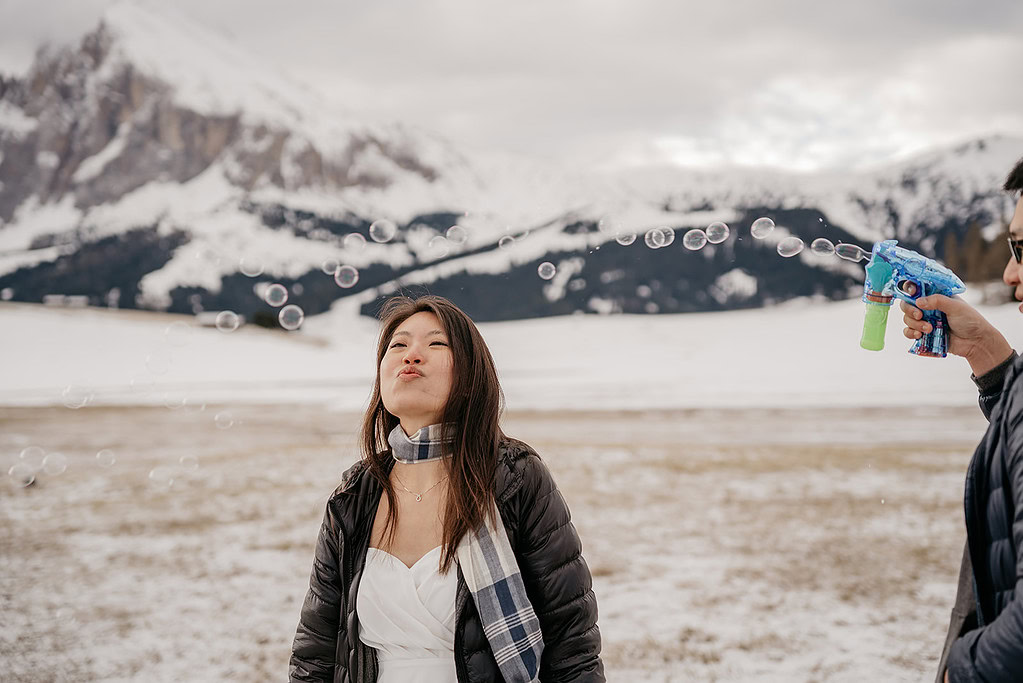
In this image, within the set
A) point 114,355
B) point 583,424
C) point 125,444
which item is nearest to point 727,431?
point 583,424

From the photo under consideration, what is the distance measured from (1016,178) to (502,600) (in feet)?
5.78

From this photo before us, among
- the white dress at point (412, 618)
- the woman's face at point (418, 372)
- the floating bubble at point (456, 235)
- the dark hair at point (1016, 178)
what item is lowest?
the white dress at point (412, 618)

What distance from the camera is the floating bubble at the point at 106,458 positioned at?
12197 mm

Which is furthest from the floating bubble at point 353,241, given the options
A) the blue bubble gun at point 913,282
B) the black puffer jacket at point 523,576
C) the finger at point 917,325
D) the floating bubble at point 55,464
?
the floating bubble at point 55,464

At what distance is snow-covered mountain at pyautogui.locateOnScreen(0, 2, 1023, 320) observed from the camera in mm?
75125

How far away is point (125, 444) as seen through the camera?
49.0 feet

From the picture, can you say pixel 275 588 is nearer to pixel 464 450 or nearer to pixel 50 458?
pixel 464 450

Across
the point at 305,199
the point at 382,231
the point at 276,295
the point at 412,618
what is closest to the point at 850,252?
the point at 412,618

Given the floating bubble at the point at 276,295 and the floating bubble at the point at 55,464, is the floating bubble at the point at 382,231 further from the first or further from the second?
the floating bubble at the point at 55,464

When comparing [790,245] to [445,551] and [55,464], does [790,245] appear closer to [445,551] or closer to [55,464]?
[445,551]

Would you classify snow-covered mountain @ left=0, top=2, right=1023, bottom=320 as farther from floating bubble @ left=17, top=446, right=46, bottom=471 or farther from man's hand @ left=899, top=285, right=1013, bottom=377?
man's hand @ left=899, top=285, right=1013, bottom=377

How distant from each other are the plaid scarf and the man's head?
152cm

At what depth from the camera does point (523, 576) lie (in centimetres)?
236

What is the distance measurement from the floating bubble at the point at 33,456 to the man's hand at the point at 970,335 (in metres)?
12.6
